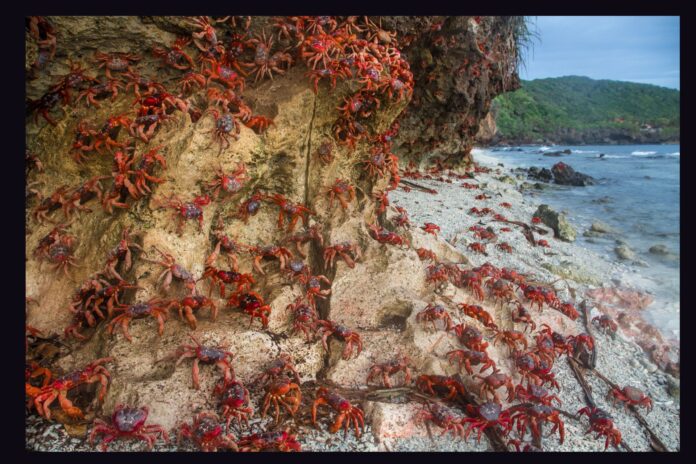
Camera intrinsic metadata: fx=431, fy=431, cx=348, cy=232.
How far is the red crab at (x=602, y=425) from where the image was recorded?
2.88 metres

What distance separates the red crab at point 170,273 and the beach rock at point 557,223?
409 centimetres

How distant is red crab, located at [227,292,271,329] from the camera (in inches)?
131

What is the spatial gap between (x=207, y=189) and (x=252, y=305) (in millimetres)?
987

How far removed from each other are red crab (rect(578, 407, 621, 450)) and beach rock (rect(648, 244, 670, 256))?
4.17ft

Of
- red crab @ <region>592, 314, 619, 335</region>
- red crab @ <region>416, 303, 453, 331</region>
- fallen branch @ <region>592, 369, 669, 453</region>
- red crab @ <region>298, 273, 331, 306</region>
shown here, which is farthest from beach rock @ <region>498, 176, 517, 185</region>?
red crab @ <region>298, 273, 331, 306</region>

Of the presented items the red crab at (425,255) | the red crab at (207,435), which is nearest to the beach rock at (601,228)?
the red crab at (425,255)

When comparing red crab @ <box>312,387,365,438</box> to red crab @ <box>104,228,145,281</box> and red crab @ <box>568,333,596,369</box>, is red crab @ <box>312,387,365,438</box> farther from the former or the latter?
red crab @ <box>568,333,596,369</box>

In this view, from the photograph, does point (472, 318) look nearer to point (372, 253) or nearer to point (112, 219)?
point (372, 253)

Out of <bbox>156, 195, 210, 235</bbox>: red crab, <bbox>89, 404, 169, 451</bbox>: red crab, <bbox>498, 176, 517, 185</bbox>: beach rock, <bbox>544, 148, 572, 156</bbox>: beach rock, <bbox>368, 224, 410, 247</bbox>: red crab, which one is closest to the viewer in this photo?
<bbox>89, 404, 169, 451</bbox>: red crab

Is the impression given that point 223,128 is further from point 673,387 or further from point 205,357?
point 673,387

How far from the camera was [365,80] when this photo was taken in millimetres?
3572

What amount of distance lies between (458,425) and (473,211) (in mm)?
4253

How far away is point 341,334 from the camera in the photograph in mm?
3291

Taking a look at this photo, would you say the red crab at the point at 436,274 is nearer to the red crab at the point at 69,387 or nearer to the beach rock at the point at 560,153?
the red crab at the point at 69,387
